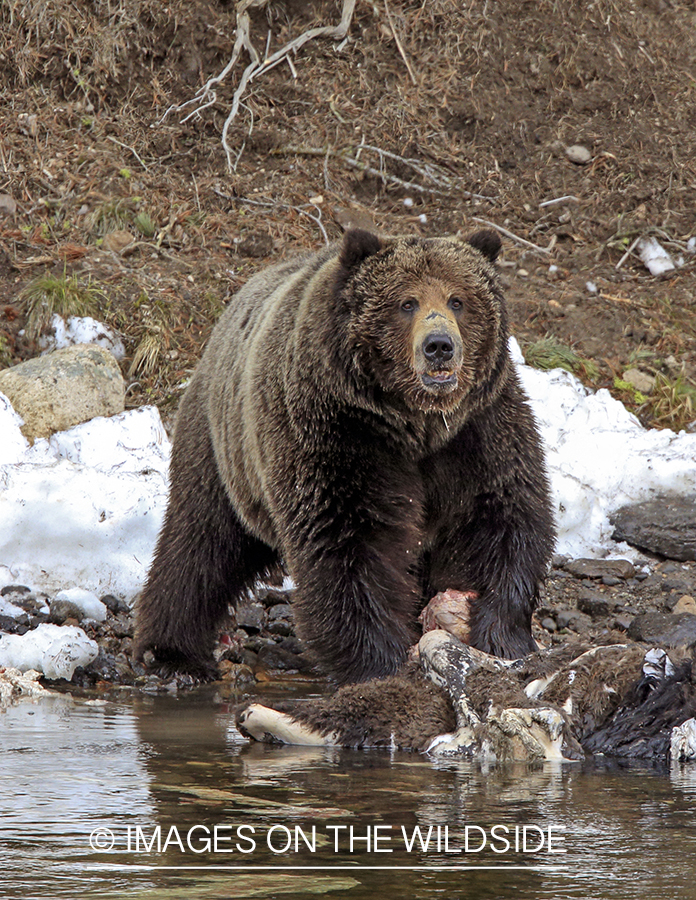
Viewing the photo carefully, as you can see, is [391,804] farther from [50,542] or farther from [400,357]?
[50,542]

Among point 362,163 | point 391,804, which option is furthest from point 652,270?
point 391,804

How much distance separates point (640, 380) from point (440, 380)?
5.88 metres

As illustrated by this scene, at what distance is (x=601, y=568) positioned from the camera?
26.2 feet

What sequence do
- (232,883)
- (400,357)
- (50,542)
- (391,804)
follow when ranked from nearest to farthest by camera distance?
(232,883) < (391,804) < (400,357) < (50,542)

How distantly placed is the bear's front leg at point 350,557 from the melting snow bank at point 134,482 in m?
2.59

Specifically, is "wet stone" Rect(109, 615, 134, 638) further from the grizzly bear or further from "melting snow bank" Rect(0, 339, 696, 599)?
the grizzly bear

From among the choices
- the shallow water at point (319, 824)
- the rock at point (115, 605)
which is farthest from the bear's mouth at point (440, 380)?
the rock at point (115, 605)

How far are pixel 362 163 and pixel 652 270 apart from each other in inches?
126

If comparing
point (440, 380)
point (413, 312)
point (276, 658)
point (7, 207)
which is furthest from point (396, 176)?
point (440, 380)

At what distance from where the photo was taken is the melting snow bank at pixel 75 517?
7.64 metres

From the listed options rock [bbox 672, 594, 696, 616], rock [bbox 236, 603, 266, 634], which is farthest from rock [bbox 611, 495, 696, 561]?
rock [bbox 236, 603, 266, 634]

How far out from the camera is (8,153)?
12336mm

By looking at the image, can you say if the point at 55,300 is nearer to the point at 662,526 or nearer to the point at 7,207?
the point at 7,207

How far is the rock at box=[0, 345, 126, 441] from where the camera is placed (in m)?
9.09
